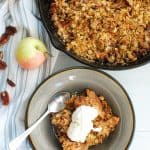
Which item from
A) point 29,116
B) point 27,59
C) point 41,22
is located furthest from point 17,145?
point 41,22

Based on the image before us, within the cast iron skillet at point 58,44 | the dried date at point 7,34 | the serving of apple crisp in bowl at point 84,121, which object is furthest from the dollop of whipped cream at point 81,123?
the dried date at point 7,34

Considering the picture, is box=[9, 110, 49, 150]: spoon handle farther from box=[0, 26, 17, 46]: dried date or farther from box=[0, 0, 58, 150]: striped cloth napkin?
box=[0, 26, 17, 46]: dried date

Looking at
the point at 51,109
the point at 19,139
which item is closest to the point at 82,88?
the point at 51,109

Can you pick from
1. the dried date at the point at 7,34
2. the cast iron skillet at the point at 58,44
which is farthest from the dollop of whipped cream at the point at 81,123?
the dried date at the point at 7,34

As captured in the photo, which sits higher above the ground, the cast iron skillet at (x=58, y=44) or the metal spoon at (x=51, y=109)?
the cast iron skillet at (x=58, y=44)

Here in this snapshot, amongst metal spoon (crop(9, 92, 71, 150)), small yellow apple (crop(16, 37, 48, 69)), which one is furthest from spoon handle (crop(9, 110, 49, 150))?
small yellow apple (crop(16, 37, 48, 69))

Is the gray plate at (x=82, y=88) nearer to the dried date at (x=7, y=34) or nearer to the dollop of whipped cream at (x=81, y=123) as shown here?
the dollop of whipped cream at (x=81, y=123)

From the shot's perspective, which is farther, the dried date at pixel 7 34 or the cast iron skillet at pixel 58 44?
the dried date at pixel 7 34
